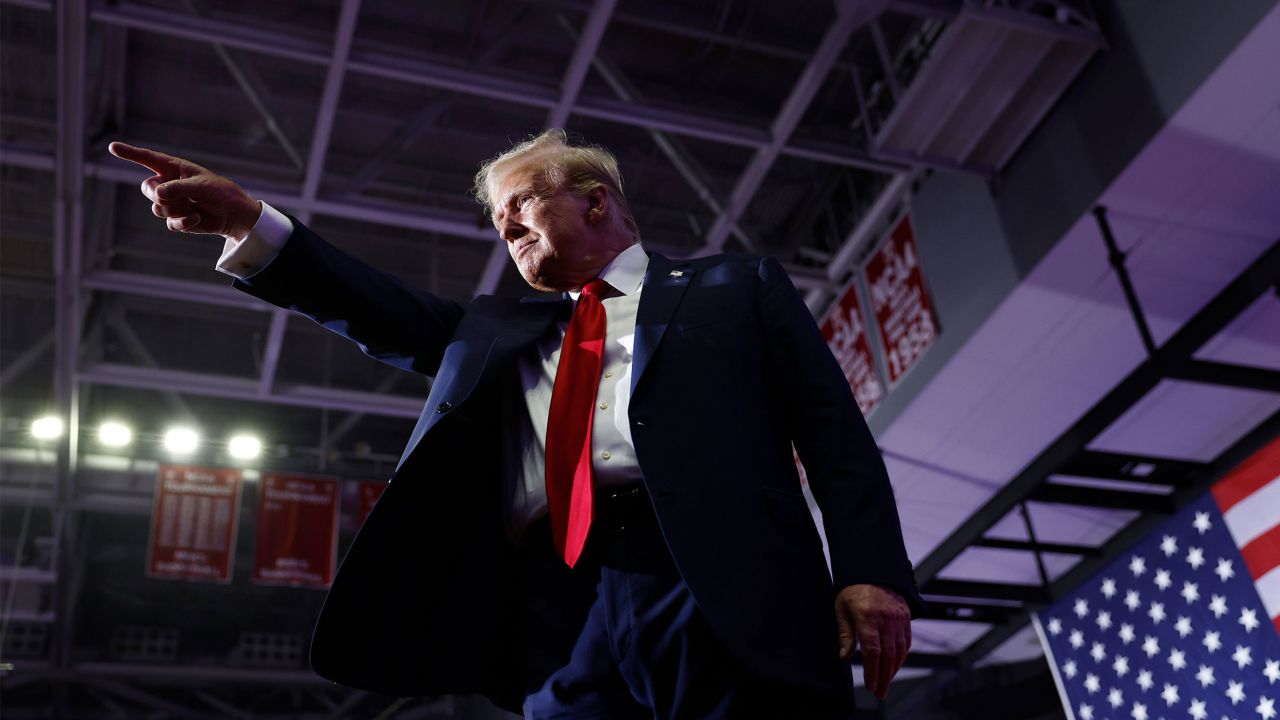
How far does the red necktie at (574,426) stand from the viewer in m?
1.43

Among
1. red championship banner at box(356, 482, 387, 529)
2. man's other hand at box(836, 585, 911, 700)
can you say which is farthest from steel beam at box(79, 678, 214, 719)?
man's other hand at box(836, 585, 911, 700)

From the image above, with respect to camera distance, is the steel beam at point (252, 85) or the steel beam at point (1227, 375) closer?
the steel beam at point (1227, 375)

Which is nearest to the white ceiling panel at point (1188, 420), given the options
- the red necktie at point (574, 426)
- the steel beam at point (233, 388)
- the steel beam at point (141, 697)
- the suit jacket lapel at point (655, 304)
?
the steel beam at point (233, 388)

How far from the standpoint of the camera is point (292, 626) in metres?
15.4

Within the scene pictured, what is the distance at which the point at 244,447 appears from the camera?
Answer: 11.8 meters

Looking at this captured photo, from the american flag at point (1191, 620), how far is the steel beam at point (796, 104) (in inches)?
131

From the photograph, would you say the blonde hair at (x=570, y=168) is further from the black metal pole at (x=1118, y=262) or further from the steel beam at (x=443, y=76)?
the steel beam at (x=443, y=76)

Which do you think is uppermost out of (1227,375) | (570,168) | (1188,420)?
(1188,420)

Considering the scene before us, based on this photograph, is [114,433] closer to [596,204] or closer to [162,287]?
[162,287]

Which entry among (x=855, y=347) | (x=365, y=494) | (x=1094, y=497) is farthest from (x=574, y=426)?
(x=365, y=494)

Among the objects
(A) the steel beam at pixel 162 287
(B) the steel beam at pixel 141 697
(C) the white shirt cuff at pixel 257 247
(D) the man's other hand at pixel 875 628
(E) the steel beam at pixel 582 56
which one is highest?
(A) the steel beam at pixel 162 287

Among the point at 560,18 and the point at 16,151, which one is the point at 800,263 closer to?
the point at 560,18

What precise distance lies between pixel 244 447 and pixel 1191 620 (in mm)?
9061

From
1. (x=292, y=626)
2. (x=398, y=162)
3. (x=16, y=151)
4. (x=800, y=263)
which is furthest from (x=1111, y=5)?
(x=292, y=626)
